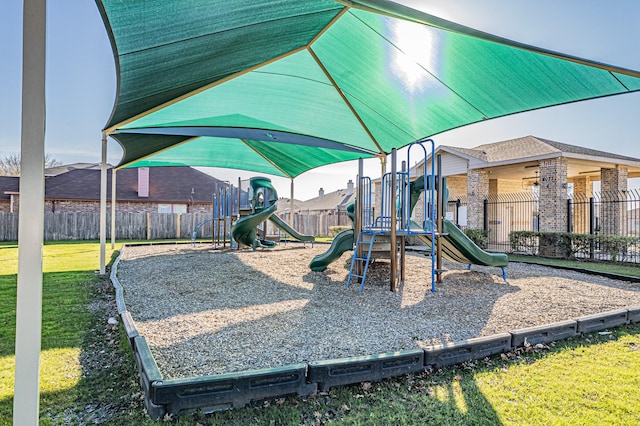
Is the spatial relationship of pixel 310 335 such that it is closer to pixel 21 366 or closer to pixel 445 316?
pixel 445 316

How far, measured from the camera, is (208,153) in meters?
12.6

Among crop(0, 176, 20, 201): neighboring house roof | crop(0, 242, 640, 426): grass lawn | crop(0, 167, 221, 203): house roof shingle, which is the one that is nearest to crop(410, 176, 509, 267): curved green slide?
crop(0, 242, 640, 426): grass lawn

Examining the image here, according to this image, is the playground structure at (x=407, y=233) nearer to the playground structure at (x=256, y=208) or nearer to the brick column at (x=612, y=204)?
the playground structure at (x=256, y=208)

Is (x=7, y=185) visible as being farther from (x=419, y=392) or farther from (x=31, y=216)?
(x=419, y=392)

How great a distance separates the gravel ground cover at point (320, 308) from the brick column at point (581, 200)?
11137 mm

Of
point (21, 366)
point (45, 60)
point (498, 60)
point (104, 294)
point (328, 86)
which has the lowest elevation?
point (104, 294)

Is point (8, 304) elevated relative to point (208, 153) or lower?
lower

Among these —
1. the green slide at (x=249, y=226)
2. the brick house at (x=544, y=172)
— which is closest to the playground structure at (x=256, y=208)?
the green slide at (x=249, y=226)

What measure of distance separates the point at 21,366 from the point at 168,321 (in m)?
2.86

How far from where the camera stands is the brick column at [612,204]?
1492cm

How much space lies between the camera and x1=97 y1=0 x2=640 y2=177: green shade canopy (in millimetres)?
3920

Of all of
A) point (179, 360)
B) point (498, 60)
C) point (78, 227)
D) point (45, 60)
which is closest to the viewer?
point (45, 60)

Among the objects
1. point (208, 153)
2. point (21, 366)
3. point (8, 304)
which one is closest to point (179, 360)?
point (21, 366)

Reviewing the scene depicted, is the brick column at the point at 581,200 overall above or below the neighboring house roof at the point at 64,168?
below
